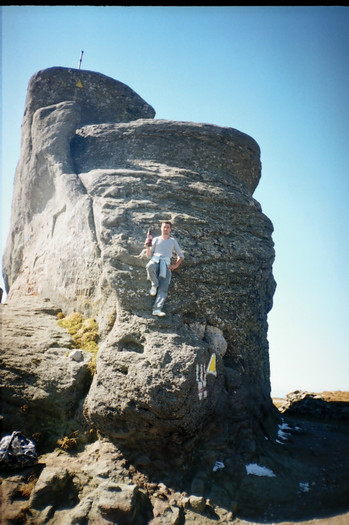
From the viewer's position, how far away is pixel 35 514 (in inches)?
380

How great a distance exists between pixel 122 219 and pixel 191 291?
3.94 meters

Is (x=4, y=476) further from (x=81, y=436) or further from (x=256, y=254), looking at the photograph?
(x=256, y=254)

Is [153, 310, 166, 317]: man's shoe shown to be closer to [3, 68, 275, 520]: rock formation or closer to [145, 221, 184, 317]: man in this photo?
[145, 221, 184, 317]: man

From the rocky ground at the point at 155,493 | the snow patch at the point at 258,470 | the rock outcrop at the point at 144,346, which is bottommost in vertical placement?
the rocky ground at the point at 155,493

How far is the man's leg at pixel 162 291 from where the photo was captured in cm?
1250

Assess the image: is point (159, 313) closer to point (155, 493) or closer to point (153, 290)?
point (153, 290)

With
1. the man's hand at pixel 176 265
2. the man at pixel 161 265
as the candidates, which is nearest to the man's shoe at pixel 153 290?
the man at pixel 161 265

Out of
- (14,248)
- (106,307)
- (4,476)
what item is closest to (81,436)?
(4,476)

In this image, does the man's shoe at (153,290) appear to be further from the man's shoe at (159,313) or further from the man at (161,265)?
the man's shoe at (159,313)

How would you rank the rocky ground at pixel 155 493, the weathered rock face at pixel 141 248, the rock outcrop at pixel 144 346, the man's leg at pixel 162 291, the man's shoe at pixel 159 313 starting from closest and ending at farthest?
the rocky ground at pixel 155 493 → the rock outcrop at pixel 144 346 → the weathered rock face at pixel 141 248 → the man's shoe at pixel 159 313 → the man's leg at pixel 162 291

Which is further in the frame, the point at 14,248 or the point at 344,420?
the point at 14,248

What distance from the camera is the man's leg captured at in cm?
1250

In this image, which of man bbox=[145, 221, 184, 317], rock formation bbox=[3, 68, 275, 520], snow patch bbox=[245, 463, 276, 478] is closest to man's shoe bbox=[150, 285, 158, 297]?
man bbox=[145, 221, 184, 317]

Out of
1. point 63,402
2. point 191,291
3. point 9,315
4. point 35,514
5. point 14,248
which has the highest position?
point 14,248
